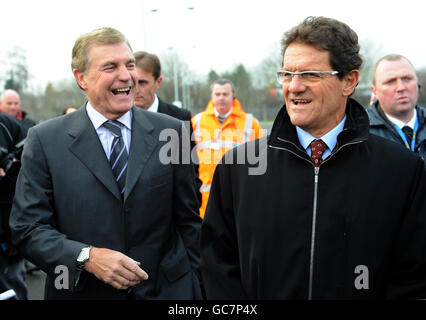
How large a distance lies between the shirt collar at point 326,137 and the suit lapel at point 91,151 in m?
1.09

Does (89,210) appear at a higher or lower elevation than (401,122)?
lower

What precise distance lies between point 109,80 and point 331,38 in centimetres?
133

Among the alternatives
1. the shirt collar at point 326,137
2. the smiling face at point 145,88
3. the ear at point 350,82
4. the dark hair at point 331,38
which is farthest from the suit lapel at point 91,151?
the smiling face at point 145,88

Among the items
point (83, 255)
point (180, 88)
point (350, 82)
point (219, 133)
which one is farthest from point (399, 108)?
point (180, 88)

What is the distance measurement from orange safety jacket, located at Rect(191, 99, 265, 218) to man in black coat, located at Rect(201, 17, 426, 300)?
4.23 metres

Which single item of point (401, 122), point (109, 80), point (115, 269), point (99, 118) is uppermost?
point (109, 80)

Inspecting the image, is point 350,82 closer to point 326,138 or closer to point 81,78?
point 326,138

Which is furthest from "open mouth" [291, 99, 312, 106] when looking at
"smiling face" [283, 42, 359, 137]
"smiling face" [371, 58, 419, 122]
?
"smiling face" [371, 58, 419, 122]

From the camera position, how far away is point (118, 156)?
111 inches

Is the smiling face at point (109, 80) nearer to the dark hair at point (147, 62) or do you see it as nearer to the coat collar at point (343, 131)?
the coat collar at point (343, 131)

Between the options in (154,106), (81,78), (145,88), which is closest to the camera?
(81,78)

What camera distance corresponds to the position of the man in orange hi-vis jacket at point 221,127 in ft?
22.2

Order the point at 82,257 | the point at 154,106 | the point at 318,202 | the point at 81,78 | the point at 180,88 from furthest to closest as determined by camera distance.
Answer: the point at 180,88
the point at 154,106
the point at 81,78
the point at 82,257
the point at 318,202

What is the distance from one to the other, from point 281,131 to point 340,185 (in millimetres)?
393
